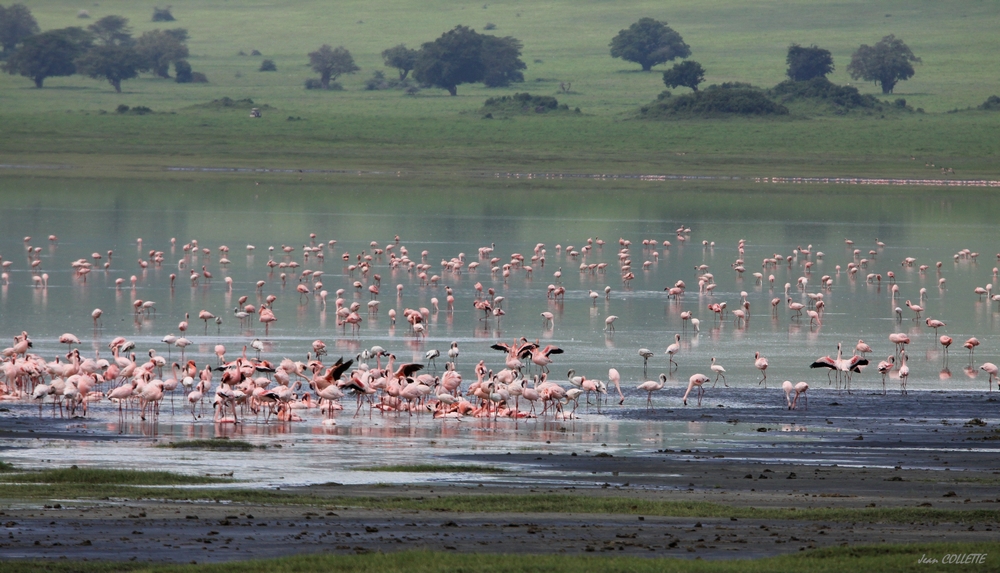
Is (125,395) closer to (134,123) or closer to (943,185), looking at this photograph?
(943,185)

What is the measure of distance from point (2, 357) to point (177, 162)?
5465 centimetres

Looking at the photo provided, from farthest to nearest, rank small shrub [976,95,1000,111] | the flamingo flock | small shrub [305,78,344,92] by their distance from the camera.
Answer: small shrub [305,78,344,92] → small shrub [976,95,1000,111] → the flamingo flock

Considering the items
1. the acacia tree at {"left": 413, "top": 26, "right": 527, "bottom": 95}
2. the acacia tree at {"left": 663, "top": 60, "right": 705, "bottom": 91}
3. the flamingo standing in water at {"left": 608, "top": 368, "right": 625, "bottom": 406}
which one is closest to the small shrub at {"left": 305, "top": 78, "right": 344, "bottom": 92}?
the acacia tree at {"left": 413, "top": 26, "right": 527, "bottom": 95}

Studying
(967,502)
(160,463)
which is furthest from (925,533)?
(160,463)

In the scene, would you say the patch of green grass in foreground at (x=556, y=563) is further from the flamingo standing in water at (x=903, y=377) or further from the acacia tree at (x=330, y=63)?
the acacia tree at (x=330, y=63)

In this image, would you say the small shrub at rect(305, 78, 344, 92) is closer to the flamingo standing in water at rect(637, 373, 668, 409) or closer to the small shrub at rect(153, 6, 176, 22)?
the small shrub at rect(153, 6, 176, 22)

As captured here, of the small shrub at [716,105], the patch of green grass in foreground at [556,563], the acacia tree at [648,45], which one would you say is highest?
the acacia tree at [648,45]

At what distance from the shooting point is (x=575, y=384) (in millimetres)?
18266

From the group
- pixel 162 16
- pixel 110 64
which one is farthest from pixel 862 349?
pixel 162 16

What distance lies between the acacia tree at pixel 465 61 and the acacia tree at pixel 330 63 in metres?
5.97

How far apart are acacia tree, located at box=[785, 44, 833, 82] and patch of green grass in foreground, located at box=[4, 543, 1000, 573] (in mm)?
105877

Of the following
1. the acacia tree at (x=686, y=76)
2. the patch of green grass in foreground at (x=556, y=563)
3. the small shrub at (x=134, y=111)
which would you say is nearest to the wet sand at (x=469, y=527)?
the patch of green grass in foreground at (x=556, y=563)

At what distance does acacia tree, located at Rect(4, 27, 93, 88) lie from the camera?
113 metres

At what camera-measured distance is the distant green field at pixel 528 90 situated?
75.9m
